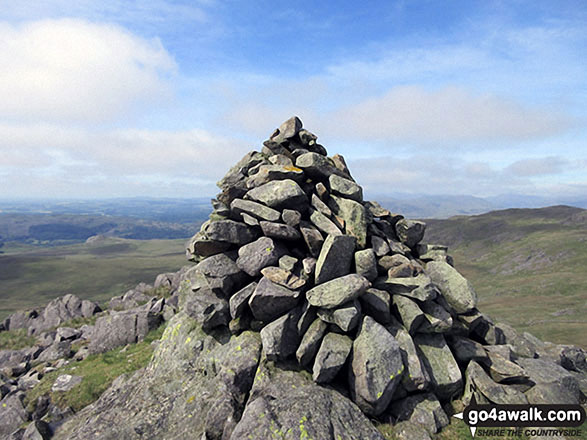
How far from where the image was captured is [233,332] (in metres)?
19.0

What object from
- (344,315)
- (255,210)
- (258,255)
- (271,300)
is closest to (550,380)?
(344,315)

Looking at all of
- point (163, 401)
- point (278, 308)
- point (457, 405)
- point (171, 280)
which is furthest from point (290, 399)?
point (171, 280)

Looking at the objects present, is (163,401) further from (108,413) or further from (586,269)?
(586,269)

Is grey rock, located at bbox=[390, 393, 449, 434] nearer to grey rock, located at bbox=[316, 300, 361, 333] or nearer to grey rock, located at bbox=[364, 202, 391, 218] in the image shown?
grey rock, located at bbox=[316, 300, 361, 333]

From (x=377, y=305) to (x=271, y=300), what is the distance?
592cm

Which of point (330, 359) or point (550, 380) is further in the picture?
point (550, 380)

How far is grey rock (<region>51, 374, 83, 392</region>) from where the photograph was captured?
947 inches

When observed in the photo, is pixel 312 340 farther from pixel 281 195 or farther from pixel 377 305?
pixel 281 195

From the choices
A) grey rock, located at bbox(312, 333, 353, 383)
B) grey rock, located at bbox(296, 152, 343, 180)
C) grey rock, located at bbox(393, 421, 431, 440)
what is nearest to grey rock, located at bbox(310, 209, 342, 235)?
grey rock, located at bbox(296, 152, 343, 180)

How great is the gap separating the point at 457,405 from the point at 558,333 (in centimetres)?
5610

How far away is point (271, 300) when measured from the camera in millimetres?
17516

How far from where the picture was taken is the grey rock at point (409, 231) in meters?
23.5

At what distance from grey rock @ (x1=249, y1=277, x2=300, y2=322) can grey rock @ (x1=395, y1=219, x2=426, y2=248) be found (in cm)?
1037

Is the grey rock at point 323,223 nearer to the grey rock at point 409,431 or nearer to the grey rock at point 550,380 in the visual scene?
the grey rock at point 409,431
